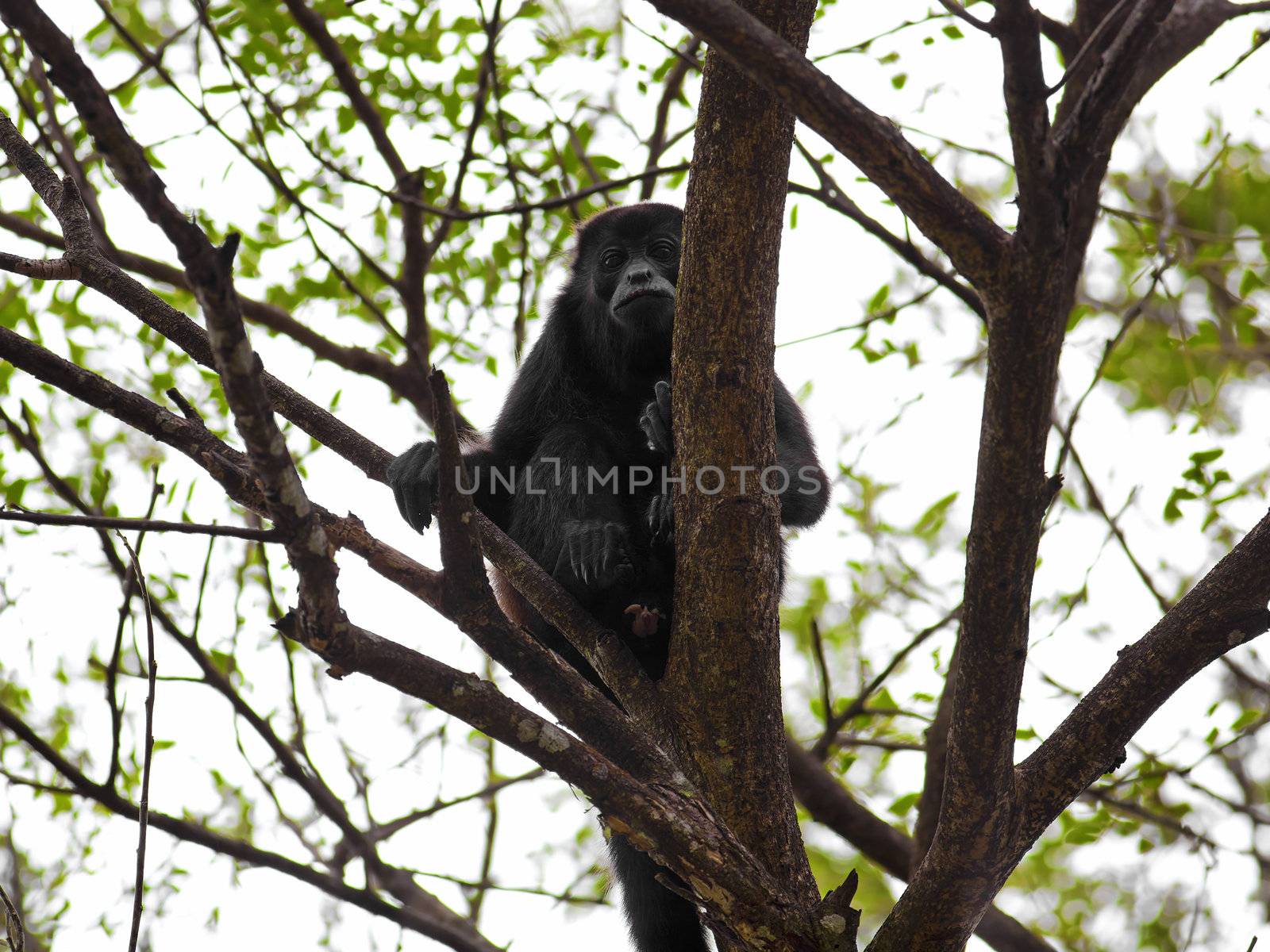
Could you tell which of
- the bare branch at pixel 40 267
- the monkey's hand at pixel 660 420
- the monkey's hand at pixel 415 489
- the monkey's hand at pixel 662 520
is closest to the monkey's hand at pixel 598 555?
the monkey's hand at pixel 662 520

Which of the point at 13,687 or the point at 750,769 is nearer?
the point at 750,769

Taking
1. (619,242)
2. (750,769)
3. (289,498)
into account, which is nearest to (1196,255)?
(619,242)

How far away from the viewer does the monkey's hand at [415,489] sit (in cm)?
356

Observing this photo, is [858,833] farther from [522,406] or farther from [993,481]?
[993,481]

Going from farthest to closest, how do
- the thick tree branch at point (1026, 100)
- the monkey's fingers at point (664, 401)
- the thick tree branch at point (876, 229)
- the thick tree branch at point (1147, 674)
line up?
the thick tree branch at point (876, 229)
the monkey's fingers at point (664, 401)
the thick tree branch at point (1147, 674)
the thick tree branch at point (1026, 100)

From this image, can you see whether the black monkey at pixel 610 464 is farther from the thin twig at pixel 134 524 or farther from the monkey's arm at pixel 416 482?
the thin twig at pixel 134 524

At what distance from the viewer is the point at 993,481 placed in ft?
7.29

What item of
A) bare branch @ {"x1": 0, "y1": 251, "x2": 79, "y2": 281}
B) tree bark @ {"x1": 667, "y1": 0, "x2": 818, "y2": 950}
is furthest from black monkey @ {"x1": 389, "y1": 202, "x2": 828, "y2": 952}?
bare branch @ {"x1": 0, "y1": 251, "x2": 79, "y2": 281}

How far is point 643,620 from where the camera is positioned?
3520 millimetres

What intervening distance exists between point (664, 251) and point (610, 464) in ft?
4.16

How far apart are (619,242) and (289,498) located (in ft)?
11.6

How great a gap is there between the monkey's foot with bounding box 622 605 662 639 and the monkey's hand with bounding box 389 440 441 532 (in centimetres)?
69

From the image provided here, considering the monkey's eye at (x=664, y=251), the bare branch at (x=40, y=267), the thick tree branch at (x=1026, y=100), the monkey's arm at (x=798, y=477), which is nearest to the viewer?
the thick tree branch at (x=1026, y=100)

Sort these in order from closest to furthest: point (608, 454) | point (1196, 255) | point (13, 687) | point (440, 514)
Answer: point (440, 514)
point (608, 454)
point (13, 687)
point (1196, 255)
